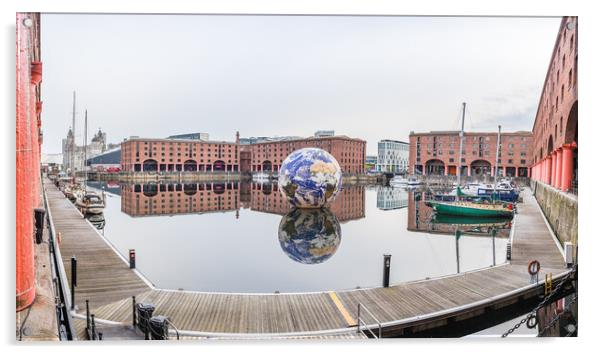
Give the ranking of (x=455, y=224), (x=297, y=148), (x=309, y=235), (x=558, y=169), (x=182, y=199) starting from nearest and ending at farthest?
(x=558, y=169) → (x=309, y=235) → (x=297, y=148) → (x=455, y=224) → (x=182, y=199)

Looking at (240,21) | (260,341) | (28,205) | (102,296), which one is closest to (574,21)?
(240,21)

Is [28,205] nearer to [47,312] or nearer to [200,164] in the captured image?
[47,312]

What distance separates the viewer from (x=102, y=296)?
5.12 m

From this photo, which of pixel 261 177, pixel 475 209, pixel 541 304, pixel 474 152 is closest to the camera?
pixel 541 304

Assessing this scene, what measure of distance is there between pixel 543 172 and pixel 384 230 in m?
5.22

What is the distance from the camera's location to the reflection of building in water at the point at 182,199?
1936 cm

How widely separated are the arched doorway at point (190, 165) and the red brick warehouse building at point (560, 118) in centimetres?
1409

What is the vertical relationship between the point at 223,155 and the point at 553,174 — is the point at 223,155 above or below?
above

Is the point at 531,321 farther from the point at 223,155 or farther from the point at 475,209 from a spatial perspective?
the point at 223,155

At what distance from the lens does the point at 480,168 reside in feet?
41.4

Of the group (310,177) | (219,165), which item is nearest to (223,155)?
(219,165)

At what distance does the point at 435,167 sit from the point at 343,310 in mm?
11106

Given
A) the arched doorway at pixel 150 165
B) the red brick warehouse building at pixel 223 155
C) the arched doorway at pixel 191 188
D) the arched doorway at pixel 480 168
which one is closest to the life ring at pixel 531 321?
the arched doorway at pixel 480 168
